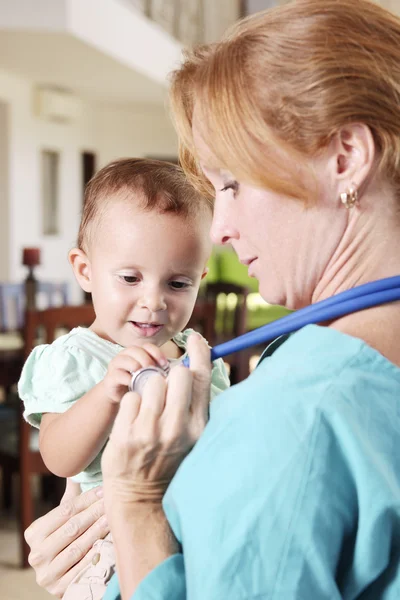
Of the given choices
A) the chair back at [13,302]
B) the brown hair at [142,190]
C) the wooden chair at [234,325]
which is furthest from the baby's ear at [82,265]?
the chair back at [13,302]

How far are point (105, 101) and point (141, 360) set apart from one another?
898cm

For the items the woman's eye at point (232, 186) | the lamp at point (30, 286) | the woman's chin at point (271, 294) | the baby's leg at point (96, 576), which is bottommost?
the lamp at point (30, 286)

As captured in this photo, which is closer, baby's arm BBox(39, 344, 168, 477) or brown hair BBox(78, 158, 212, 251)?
baby's arm BBox(39, 344, 168, 477)

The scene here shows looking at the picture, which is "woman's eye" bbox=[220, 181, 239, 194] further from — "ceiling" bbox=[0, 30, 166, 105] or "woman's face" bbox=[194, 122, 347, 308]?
"ceiling" bbox=[0, 30, 166, 105]

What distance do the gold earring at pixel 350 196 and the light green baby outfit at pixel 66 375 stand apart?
1.72 ft

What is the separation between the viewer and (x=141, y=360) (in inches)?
36.2

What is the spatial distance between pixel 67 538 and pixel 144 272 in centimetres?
39

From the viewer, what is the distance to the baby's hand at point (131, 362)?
3.03 feet

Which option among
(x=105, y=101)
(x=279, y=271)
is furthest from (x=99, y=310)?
(x=105, y=101)

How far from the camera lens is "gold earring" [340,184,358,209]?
2.74 feet

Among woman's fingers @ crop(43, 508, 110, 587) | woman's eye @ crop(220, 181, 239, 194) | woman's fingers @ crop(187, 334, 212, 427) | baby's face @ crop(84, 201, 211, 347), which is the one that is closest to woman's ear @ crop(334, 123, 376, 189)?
woman's eye @ crop(220, 181, 239, 194)

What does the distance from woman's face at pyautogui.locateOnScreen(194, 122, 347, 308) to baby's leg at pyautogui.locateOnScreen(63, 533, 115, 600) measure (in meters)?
0.44

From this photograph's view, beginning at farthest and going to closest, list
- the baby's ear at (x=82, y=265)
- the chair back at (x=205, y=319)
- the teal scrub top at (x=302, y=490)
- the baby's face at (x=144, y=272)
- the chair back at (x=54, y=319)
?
the chair back at (x=205, y=319)
the chair back at (x=54, y=319)
the baby's ear at (x=82, y=265)
the baby's face at (x=144, y=272)
the teal scrub top at (x=302, y=490)

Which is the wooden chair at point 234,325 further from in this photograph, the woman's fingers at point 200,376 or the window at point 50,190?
the window at point 50,190
